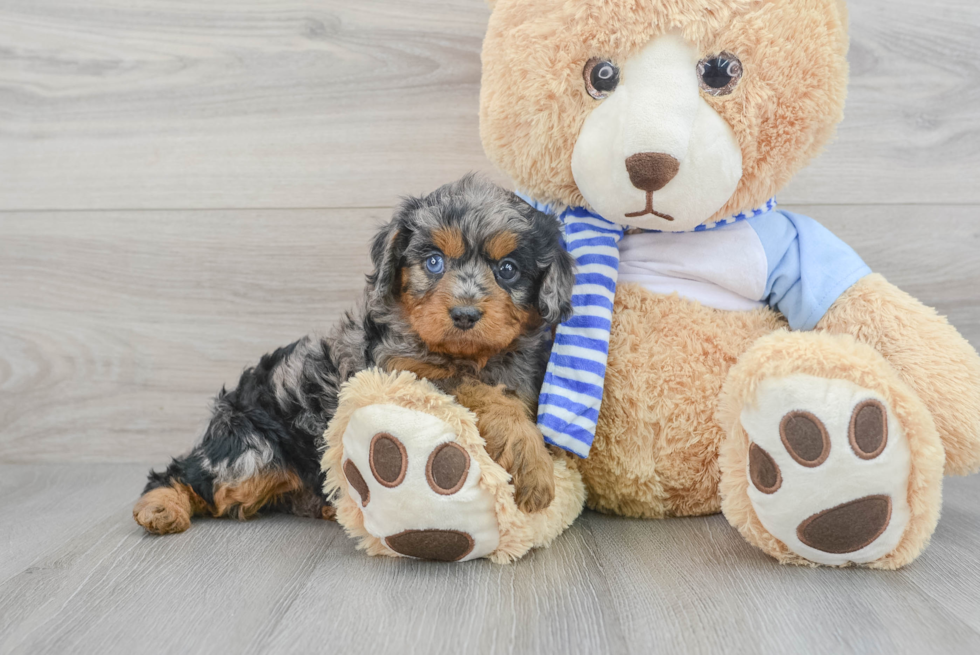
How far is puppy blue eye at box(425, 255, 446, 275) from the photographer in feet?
5.54

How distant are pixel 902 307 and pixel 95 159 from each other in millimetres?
2481

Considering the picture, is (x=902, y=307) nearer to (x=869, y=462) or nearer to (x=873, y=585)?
(x=869, y=462)

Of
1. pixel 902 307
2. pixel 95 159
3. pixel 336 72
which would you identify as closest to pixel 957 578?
pixel 902 307

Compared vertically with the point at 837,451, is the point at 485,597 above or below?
below

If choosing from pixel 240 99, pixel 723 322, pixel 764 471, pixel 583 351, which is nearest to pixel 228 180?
pixel 240 99

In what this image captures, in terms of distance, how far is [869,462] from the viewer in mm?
1383

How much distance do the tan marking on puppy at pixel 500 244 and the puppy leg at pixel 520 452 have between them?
1.11ft

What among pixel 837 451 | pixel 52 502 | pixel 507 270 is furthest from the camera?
pixel 52 502

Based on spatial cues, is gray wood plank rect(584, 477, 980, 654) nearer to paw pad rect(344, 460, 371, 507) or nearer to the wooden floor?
paw pad rect(344, 460, 371, 507)

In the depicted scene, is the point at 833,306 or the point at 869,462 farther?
the point at 833,306

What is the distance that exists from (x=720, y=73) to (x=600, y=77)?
26cm

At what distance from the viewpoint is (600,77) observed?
65.8 inches

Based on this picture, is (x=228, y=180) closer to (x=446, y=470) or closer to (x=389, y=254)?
(x=389, y=254)

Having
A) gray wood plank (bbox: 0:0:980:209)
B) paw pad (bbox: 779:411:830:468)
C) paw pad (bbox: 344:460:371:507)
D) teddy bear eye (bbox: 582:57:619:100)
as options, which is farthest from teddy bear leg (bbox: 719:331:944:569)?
gray wood plank (bbox: 0:0:980:209)
